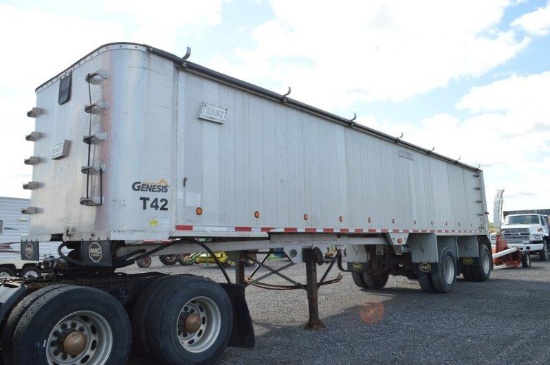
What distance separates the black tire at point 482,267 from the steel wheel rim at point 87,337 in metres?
13.3

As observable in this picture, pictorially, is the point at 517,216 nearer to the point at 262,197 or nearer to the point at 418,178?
the point at 418,178

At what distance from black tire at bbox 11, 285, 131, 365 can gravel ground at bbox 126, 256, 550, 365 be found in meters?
1.04

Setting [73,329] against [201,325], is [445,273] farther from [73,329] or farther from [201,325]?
[73,329]

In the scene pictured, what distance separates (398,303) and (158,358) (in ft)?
22.8

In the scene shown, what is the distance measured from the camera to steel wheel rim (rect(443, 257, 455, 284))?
12163mm

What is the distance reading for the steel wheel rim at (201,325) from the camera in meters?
5.34

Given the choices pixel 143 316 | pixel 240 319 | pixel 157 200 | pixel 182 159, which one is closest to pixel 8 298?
pixel 143 316

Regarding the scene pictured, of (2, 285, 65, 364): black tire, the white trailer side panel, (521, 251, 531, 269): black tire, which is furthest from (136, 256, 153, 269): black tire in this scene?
(521, 251, 531, 269): black tire

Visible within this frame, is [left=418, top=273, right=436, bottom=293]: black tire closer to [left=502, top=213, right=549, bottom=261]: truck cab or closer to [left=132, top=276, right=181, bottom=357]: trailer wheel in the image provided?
[left=132, top=276, right=181, bottom=357]: trailer wheel

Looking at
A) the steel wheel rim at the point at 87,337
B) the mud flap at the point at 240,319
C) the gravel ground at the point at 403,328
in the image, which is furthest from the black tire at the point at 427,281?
the steel wheel rim at the point at 87,337

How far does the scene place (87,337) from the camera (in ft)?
14.8

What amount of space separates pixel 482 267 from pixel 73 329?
1376 centimetres

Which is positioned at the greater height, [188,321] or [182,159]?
[182,159]

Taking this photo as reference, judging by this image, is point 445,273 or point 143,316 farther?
point 445,273
